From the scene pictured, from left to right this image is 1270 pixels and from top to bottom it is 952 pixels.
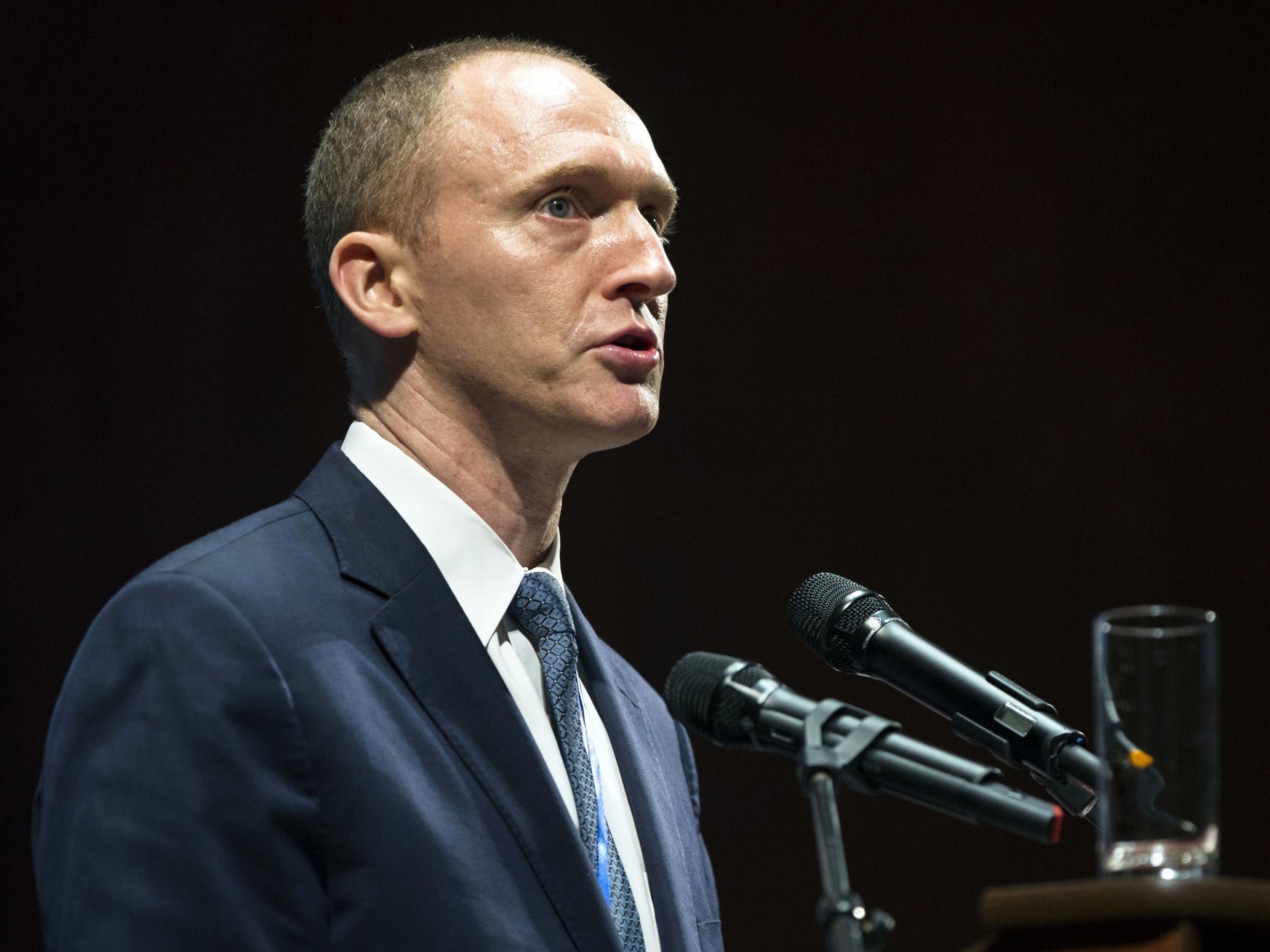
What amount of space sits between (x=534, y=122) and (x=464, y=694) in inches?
30.1

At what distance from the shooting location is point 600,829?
1.68 metres

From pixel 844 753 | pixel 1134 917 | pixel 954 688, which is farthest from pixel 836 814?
pixel 954 688

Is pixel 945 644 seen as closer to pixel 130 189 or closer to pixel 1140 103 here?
pixel 1140 103

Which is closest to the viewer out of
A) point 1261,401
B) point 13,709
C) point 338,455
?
point 338,455

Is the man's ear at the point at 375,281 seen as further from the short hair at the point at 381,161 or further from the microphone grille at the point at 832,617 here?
the microphone grille at the point at 832,617

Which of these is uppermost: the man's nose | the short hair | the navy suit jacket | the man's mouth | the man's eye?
the short hair

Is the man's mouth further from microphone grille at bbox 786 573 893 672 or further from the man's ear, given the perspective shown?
microphone grille at bbox 786 573 893 672

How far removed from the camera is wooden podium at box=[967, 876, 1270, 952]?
0.92 meters

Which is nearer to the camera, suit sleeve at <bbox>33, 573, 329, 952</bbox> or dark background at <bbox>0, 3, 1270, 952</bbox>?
suit sleeve at <bbox>33, 573, 329, 952</bbox>

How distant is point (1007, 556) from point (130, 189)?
6.73ft

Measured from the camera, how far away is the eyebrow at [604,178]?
1.81m

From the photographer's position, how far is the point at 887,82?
10.7ft

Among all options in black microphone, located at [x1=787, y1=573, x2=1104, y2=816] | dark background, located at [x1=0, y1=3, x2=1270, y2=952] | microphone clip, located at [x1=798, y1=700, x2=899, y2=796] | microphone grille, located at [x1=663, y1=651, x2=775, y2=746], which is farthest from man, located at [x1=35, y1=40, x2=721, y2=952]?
dark background, located at [x1=0, y1=3, x2=1270, y2=952]

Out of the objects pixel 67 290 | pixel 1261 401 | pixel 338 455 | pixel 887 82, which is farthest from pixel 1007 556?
pixel 67 290
